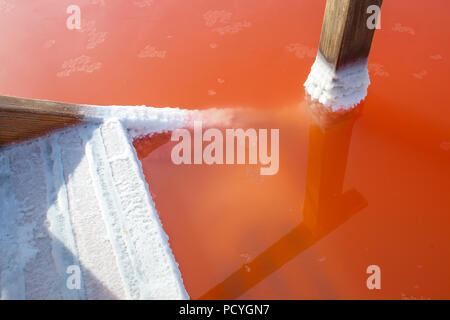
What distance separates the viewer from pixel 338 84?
81.4 inches

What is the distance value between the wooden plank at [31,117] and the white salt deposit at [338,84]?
1.33 meters

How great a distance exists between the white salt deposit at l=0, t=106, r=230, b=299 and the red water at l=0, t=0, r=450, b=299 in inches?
10.6

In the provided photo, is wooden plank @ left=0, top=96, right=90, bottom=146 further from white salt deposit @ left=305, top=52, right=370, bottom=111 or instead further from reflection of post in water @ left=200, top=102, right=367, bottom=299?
white salt deposit @ left=305, top=52, right=370, bottom=111

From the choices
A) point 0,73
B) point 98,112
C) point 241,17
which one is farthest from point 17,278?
point 241,17

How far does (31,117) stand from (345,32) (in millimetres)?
1554

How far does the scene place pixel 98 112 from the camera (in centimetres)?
191

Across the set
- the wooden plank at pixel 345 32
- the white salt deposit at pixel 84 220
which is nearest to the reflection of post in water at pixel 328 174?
the wooden plank at pixel 345 32

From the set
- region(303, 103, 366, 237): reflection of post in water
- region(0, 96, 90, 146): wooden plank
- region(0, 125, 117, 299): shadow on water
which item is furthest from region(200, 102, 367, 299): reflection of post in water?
region(0, 96, 90, 146): wooden plank

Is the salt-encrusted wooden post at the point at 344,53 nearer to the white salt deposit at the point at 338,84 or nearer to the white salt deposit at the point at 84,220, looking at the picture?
the white salt deposit at the point at 338,84

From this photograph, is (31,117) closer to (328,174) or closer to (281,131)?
(281,131)

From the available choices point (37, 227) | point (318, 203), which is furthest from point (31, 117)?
point (318, 203)

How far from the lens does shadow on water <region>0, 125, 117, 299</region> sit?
54.5 inches

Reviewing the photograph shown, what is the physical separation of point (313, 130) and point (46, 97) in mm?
1804

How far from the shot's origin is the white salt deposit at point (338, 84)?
2035 millimetres
